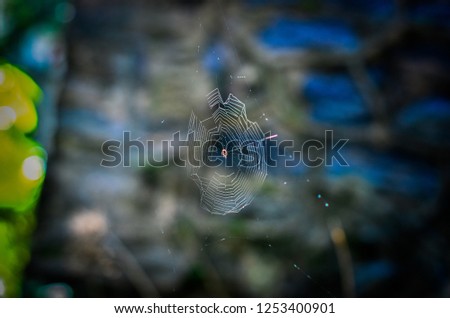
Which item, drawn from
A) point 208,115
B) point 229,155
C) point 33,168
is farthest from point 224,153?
point 33,168

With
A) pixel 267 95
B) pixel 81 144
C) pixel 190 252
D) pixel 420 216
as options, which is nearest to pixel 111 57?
pixel 81 144

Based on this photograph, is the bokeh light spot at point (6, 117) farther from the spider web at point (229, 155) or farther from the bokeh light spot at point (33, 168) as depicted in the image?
the spider web at point (229, 155)

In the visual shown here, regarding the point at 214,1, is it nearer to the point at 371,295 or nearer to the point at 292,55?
the point at 292,55

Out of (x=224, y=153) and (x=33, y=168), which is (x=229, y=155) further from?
(x=33, y=168)

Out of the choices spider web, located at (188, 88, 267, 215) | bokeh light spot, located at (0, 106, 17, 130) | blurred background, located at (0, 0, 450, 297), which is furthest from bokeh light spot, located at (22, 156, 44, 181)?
spider web, located at (188, 88, 267, 215)

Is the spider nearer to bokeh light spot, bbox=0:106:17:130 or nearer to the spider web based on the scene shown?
the spider web

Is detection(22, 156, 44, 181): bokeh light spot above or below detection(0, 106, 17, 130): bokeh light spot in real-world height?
below

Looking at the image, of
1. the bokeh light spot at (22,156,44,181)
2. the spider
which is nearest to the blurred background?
the bokeh light spot at (22,156,44,181)
